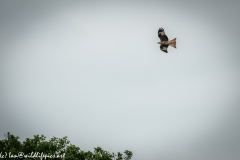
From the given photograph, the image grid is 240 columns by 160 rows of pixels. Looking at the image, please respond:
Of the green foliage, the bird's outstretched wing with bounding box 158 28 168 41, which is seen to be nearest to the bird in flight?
the bird's outstretched wing with bounding box 158 28 168 41

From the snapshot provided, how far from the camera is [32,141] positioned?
1465 cm

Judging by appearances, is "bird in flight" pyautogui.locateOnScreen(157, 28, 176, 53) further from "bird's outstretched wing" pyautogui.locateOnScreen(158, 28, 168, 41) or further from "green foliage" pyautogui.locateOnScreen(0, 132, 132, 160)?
"green foliage" pyautogui.locateOnScreen(0, 132, 132, 160)

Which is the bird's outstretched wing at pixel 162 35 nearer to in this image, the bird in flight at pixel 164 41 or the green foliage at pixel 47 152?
the bird in flight at pixel 164 41

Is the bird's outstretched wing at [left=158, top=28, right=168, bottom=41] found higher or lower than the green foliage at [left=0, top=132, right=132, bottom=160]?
higher

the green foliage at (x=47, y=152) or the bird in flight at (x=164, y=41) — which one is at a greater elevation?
the bird in flight at (x=164, y=41)

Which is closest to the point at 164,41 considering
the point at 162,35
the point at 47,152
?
the point at 162,35

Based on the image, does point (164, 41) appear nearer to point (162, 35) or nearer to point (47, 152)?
point (162, 35)

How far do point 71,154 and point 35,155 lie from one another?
288 cm

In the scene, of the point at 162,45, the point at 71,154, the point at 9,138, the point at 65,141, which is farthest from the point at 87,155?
the point at 162,45

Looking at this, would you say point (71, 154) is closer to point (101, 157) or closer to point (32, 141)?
point (101, 157)

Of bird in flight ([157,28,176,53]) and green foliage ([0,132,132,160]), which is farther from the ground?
bird in flight ([157,28,176,53])

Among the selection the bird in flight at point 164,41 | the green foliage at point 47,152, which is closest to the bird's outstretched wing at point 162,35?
the bird in flight at point 164,41

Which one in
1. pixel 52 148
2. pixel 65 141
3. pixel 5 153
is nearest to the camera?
pixel 5 153

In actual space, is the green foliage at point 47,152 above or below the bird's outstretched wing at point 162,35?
below
